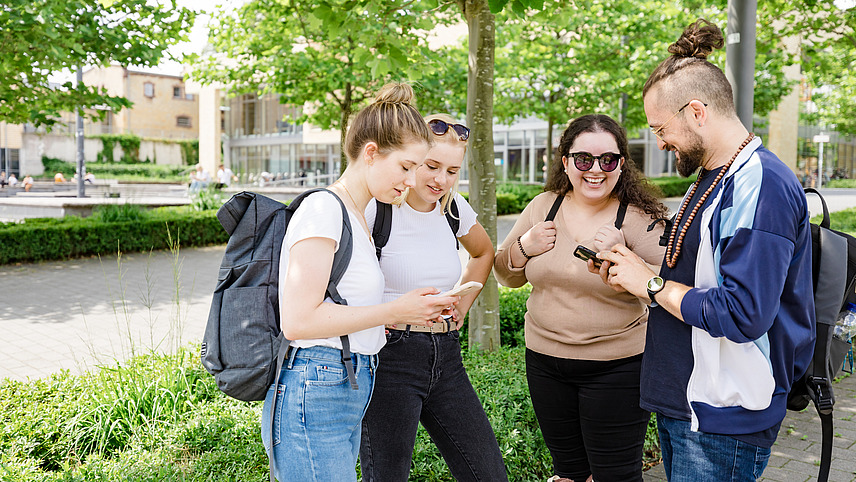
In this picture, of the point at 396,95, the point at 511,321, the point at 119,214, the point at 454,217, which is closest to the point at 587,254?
the point at 454,217

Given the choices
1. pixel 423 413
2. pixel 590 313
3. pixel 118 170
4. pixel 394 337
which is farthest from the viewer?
pixel 118 170

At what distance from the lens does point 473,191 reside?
475 cm

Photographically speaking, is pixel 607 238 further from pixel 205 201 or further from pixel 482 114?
pixel 205 201

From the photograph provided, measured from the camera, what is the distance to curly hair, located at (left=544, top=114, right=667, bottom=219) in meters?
2.75

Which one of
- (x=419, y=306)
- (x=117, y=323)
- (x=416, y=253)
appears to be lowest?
(x=117, y=323)

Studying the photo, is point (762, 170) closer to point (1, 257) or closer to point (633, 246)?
point (633, 246)

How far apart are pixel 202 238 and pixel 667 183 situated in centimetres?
1781

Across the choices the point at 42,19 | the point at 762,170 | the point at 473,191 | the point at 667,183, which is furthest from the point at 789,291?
the point at 667,183

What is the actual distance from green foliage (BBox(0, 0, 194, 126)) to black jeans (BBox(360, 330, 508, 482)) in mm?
8303

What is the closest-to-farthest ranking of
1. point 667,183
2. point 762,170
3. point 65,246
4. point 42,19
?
point 762,170 → point 42,19 → point 65,246 → point 667,183

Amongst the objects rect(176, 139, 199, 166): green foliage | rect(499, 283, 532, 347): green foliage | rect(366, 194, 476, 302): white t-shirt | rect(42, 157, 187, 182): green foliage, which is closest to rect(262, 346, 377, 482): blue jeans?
rect(366, 194, 476, 302): white t-shirt

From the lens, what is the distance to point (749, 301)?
1.73 metres

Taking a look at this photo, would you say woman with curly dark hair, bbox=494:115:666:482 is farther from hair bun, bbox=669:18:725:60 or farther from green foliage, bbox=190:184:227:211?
green foliage, bbox=190:184:227:211

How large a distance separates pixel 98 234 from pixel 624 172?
12.3 meters
